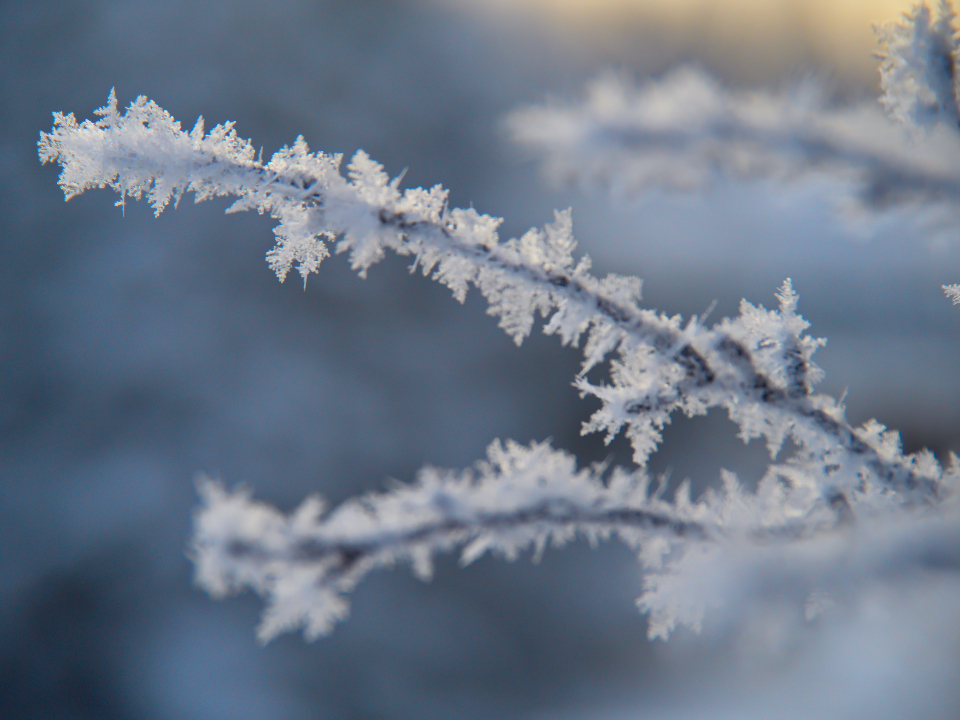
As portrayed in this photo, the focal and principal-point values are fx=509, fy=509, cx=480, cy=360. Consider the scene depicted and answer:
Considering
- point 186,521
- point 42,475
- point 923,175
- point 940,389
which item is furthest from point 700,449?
point 42,475

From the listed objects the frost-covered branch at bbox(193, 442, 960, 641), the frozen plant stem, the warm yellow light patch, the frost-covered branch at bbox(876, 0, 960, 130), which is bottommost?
the frost-covered branch at bbox(193, 442, 960, 641)

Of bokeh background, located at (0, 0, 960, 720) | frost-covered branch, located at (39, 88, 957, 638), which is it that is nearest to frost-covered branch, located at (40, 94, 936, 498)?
frost-covered branch, located at (39, 88, 957, 638)

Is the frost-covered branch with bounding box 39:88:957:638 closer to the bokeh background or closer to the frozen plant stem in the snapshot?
the frozen plant stem

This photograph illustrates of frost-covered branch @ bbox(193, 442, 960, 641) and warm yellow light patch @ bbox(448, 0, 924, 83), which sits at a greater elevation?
warm yellow light patch @ bbox(448, 0, 924, 83)

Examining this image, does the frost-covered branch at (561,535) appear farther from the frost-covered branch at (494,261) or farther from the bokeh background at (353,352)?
the bokeh background at (353,352)

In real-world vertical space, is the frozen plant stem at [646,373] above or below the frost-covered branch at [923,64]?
below

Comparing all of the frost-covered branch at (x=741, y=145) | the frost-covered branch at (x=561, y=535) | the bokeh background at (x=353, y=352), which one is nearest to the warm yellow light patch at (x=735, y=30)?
the bokeh background at (x=353, y=352)

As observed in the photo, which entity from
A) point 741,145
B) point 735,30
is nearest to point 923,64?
point 741,145

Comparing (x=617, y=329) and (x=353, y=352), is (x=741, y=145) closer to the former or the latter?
(x=617, y=329)
